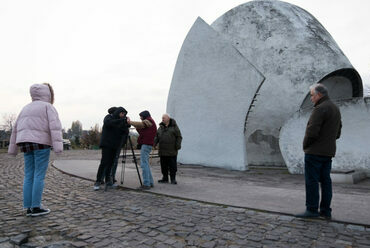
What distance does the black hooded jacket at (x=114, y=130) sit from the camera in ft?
18.1

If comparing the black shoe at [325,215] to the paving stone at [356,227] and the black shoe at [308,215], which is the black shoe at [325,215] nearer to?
A: the black shoe at [308,215]

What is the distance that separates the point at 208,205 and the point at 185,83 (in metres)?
7.01

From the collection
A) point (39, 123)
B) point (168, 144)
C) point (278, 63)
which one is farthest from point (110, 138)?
point (278, 63)

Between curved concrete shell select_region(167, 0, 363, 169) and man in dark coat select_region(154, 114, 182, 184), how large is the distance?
3496 mm

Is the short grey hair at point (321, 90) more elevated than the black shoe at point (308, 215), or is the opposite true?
the short grey hair at point (321, 90)

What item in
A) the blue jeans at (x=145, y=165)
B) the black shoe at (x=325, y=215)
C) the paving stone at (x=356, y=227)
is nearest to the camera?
the paving stone at (x=356, y=227)

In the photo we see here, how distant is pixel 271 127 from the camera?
10.1m

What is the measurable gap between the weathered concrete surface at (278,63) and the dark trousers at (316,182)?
257 inches

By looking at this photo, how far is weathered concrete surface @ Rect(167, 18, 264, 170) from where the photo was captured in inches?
364

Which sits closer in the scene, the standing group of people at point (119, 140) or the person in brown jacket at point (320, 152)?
the person in brown jacket at point (320, 152)

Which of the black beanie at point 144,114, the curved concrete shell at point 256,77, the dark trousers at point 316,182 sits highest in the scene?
the curved concrete shell at point 256,77

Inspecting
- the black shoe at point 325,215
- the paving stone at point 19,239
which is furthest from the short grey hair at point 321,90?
the paving stone at point 19,239

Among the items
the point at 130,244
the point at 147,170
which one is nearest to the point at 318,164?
the point at 130,244

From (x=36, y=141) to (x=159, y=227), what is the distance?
2.00 meters
